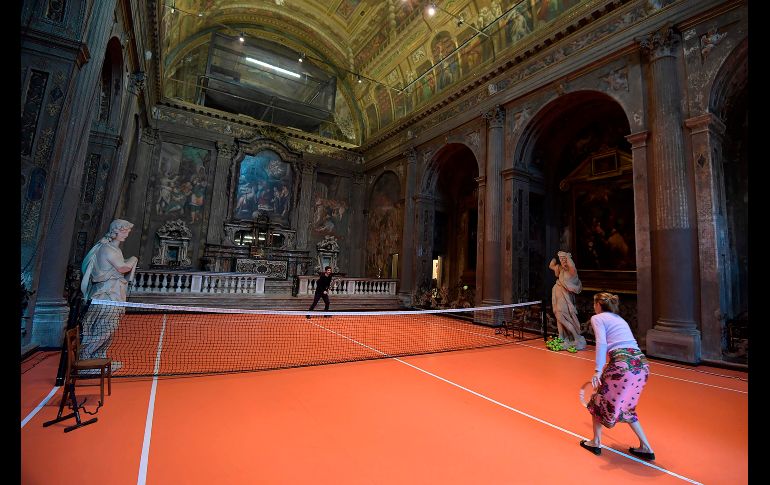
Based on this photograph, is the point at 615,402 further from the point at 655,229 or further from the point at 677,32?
the point at 677,32

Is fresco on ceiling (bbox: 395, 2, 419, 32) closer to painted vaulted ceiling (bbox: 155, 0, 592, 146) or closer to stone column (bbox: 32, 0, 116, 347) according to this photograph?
painted vaulted ceiling (bbox: 155, 0, 592, 146)

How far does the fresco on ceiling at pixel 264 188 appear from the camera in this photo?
57.0 feet

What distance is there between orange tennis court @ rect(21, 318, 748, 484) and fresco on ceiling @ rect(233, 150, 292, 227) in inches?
511

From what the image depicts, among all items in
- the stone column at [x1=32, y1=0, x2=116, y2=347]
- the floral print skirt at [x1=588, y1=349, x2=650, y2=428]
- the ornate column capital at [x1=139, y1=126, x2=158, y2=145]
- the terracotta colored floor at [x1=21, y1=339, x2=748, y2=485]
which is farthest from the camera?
the ornate column capital at [x1=139, y1=126, x2=158, y2=145]

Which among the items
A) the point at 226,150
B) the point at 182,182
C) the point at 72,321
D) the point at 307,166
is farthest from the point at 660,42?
the point at 182,182

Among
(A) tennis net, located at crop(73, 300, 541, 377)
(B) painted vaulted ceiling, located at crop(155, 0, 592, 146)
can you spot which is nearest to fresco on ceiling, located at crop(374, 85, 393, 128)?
(B) painted vaulted ceiling, located at crop(155, 0, 592, 146)

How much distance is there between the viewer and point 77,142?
5.51m

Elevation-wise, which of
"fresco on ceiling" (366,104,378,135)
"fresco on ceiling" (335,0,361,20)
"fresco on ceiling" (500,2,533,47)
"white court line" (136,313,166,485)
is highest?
"fresco on ceiling" (335,0,361,20)

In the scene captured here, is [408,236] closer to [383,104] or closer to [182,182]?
[383,104]

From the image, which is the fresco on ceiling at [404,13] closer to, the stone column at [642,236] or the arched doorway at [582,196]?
the arched doorway at [582,196]

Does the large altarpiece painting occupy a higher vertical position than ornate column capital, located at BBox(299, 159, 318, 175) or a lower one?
lower

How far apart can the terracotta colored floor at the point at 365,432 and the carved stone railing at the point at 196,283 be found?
6.27 meters

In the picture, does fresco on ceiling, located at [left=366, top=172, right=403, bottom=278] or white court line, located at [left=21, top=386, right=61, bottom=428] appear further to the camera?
fresco on ceiling, located at [left=366, top=172, right=403, bottom=278]

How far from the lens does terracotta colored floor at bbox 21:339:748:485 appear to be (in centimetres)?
250
